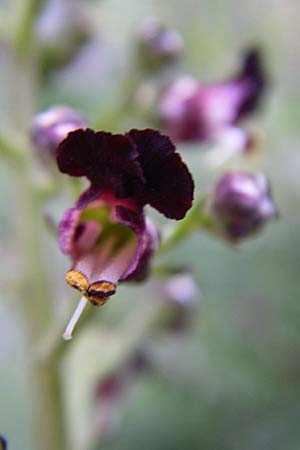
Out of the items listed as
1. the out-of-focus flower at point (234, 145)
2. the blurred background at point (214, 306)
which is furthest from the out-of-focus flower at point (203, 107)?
the blurred background at point (214, 306)

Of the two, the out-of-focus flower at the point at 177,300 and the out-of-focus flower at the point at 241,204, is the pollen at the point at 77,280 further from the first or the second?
the out-of-focus flower at the point at 177,300

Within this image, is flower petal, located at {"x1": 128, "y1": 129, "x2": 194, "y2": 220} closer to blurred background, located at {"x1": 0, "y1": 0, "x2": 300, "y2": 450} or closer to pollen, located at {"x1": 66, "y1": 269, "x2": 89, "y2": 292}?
pollen, located at {"x1": 66, "y1": 269, "x2": 89, "y2": 292}

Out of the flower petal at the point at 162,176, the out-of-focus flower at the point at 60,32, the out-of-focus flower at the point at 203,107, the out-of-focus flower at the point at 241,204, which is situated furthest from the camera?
the out-of-focus flower at the point at 60,32

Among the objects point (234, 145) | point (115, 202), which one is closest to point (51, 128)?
point (115, 202)

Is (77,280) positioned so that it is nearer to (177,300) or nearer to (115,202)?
(115,202)

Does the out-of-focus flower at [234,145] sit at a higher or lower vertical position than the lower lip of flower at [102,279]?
higher

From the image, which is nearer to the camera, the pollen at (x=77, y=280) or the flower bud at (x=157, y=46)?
the pollen at (x=77, y=280)

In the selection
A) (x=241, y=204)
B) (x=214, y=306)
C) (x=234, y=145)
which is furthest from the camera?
(x=214, y=306)

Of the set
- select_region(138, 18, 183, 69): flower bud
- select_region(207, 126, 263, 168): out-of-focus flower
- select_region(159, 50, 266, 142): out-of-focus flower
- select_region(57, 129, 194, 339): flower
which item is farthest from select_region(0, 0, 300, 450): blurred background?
select_region(57, 129, 194, 339): flower
